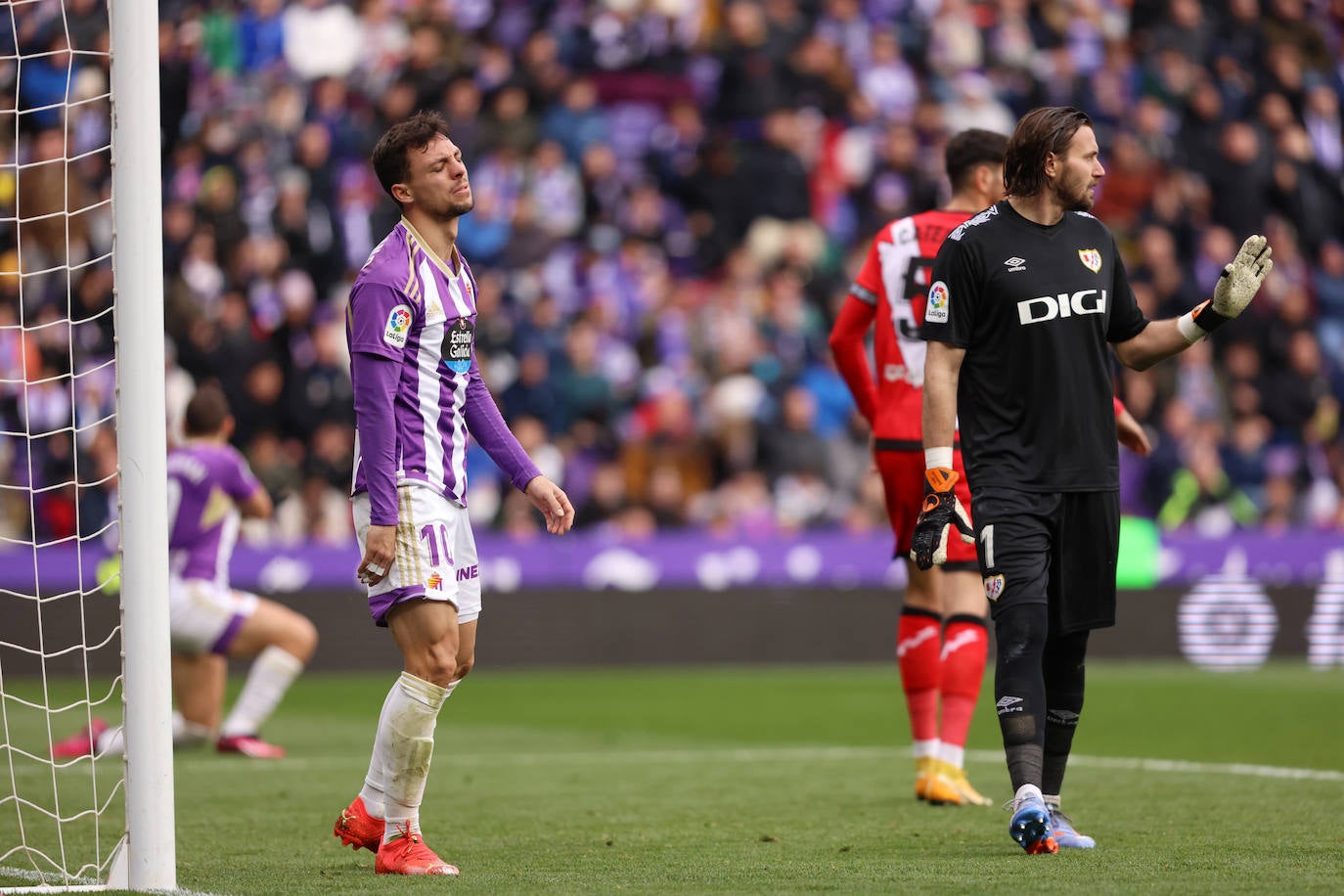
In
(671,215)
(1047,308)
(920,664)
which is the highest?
(671,215)

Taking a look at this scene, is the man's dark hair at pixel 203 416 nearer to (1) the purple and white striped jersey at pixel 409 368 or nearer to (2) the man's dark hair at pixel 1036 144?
(1) the purple and white striped jersey at pixel 409 368

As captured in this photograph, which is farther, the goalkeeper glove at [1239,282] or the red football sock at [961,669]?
the red football sock at [961,669]

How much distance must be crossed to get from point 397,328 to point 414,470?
1.36 ft

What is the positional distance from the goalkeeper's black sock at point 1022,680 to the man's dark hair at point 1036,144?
1.30 m

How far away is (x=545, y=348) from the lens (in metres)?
17.2

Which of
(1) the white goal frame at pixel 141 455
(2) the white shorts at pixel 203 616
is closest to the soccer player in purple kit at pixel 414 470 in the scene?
(1) the white goal frame at pixel 141 455

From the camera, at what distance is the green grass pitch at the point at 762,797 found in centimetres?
530

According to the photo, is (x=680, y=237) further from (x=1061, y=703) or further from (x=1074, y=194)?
(x=1061, y=703)

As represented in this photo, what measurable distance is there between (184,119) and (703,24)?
5569mm

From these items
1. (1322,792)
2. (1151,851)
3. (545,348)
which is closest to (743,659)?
(545,348)

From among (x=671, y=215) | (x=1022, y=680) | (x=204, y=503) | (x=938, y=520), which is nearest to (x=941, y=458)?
(x=938, y=520)

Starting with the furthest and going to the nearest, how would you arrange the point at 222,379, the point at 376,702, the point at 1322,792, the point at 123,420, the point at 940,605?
1. the point at 222,379
2. the point at 376,702
3. the point at 940,605
4. the point at 1322,792
5. the point at 123,420

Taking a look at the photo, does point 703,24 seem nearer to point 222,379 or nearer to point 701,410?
point 701,410

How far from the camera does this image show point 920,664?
7840mm
